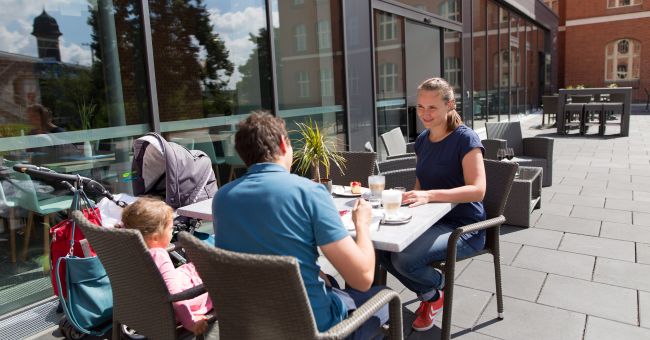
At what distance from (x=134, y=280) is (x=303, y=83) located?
3.69 m

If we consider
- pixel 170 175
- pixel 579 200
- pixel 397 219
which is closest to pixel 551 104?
pixel 579 200

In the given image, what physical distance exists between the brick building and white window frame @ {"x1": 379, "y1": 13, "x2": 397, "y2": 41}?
21785 mm

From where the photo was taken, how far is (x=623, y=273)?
3195 mm

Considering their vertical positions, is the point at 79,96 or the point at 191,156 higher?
the point at 79,96

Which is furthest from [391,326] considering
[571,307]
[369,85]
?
[369,85]

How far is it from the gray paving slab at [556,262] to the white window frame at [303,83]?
8.82ft

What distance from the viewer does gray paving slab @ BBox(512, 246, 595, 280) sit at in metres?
3.26

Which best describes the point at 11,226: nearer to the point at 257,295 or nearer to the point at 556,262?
the point at 257,295

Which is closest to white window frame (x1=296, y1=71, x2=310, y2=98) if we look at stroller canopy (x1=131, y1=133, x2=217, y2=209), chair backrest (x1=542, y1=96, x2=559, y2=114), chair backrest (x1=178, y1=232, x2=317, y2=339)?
stroller canopy (x1=131, y1=133, x2=217, y2=209)

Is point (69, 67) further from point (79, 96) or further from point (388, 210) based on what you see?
point (388, 210)

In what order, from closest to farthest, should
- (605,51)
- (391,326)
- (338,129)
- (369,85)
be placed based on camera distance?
(391,326) → (338,129) → (369,85) → (605,51)

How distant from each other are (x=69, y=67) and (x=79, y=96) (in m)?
0.19

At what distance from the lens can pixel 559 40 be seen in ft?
84.1

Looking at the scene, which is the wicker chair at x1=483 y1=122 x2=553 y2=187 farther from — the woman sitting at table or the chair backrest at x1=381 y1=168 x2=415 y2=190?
the woman sitting at table
